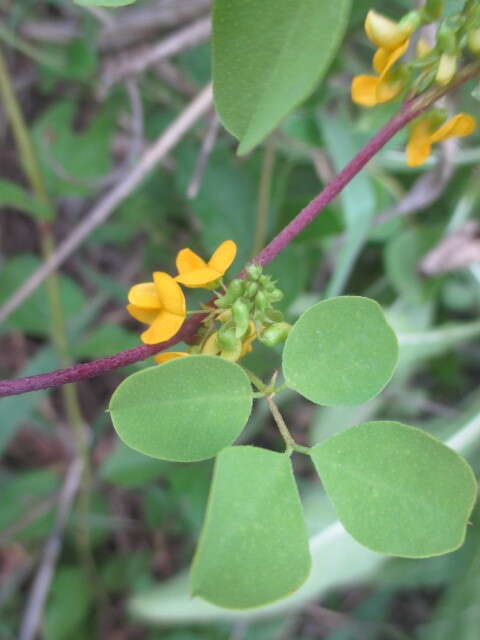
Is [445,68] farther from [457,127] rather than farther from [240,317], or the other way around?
[240,317]

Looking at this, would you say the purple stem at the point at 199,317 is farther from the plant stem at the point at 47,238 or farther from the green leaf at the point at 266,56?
the plant stem at the point at 47,238

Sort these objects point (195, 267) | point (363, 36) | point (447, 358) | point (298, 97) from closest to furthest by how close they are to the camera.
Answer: point (298, 97)
point (195, 267)
point (363, 36)
point (447, 358)

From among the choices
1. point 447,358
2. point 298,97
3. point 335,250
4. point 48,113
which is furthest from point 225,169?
point 298,97

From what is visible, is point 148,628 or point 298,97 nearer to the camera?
point 298,97

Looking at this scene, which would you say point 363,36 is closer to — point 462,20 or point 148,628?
point 462,20

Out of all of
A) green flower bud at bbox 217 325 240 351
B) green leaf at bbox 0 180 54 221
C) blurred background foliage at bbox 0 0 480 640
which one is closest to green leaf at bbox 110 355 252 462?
green flower bud at bbox 217 325 240 351

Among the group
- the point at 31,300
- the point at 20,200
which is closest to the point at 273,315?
the point at 20,200

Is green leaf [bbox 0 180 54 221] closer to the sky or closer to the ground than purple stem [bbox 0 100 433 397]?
closer to the ground

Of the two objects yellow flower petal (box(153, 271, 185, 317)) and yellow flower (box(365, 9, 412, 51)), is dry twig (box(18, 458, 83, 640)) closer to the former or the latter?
yellow flower petal (box(153, 271, 185, 317))
